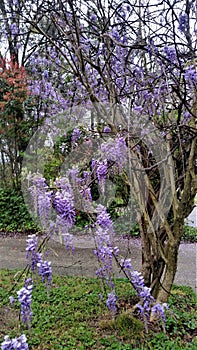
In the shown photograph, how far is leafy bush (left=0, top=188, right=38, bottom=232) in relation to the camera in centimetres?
656

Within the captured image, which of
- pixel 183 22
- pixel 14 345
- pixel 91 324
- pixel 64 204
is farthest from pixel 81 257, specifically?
pixel 14 345

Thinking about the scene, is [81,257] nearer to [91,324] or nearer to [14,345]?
[91,324]

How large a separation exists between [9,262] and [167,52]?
3.34 m

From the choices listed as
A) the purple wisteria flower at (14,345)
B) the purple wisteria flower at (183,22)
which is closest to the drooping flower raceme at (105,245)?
the purple wisteria flower at (14,345)

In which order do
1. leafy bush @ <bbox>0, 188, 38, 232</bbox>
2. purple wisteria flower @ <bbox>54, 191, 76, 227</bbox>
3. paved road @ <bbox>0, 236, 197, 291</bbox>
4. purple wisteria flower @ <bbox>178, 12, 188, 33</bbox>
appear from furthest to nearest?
1. leafy bush @ <bbox>0, 188, 38, 232</bbox>
2. paved road @ <bbox>0, 236, 197, 291</bbox>
3. purple wisteria flower @ <bbox>178, 12, 188, 33</bbox>
4. purple wisteria flower @ <bbox>54, 191, 76, 227</bbox>

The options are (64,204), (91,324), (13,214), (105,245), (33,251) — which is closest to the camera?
(33,251)

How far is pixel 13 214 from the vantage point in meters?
6.71

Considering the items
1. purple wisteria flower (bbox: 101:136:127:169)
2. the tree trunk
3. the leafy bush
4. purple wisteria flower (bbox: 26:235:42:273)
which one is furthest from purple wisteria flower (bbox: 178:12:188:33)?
the leafy bush

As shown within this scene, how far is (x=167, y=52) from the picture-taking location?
2.49 meters

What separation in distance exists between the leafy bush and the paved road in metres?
0.46

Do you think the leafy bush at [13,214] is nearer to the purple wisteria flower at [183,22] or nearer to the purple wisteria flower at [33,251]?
the purple wisteria flower at [33,251]

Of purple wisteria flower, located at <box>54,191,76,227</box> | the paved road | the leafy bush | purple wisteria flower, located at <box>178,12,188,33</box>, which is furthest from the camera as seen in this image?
the leafy bush

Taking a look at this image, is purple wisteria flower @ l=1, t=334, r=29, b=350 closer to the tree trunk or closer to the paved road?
the tree trunk

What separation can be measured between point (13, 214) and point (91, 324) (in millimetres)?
4362
